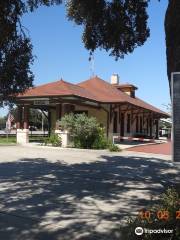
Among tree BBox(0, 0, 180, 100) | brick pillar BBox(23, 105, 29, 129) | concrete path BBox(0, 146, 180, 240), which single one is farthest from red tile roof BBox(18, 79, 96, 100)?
tree BBox(0, 0, 180, 100)

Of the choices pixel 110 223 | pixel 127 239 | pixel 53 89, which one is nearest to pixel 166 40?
pixel 110 223

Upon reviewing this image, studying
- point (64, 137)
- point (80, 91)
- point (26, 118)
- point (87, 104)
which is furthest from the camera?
point (80, 91)

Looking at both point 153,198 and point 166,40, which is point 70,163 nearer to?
point 153,198

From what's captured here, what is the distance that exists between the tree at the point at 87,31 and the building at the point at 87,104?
929cm

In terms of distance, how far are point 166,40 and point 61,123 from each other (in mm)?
19425

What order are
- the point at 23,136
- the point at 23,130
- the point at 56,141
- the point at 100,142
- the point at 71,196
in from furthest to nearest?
the point at 23,130
the point at 23,136
the point at 56,141
the point at 100,142
the point at 71,196

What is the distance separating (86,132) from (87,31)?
43.6 feet

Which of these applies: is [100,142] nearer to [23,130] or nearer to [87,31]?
[23,130]

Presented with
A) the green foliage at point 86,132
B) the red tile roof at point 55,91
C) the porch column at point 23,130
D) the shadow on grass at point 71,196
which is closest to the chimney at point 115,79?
the red tile roof at point 55,91

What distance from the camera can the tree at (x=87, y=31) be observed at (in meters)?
11.9

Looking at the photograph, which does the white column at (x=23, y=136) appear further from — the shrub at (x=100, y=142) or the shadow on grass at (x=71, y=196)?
the shadow on grass at (x=71, y=196)

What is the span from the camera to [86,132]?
83.7 feet

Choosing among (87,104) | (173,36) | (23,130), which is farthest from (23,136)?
(173,36)

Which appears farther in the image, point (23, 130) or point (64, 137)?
point (23, 130)
